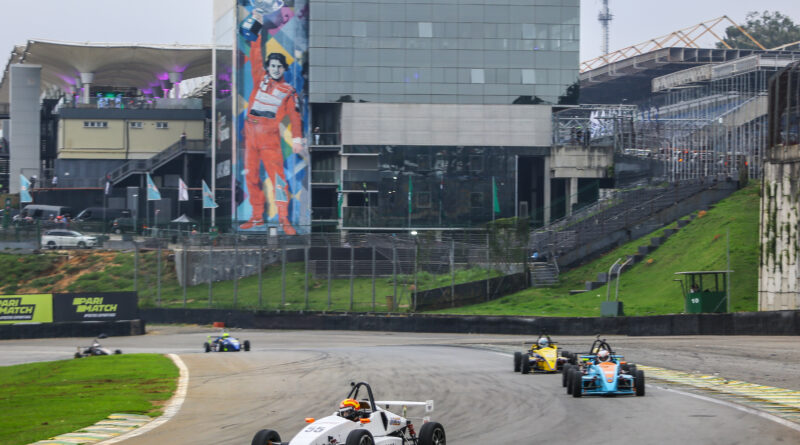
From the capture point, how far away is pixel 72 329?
5478 centimetres

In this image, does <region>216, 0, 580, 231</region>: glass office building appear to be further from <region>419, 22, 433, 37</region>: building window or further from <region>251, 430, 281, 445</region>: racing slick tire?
<region>251, 430, 281, 445</region>: racing slick tire

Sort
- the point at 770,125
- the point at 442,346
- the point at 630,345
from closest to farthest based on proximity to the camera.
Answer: the point at 630,345, the point at 442,346, the point at 770,125

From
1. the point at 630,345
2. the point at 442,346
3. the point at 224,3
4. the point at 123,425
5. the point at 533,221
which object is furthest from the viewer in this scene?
the point at 224,3

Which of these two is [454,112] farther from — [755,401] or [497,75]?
[755,401]

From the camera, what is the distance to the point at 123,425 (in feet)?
63.4

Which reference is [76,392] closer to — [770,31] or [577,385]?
[577,385]

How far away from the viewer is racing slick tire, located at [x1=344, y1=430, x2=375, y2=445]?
1407cm

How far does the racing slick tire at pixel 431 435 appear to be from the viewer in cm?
1513

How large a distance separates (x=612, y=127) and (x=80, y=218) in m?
50.8

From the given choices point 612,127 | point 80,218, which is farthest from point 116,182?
point 612,127

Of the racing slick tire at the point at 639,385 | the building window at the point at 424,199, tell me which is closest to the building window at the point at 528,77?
the building window at the point at 424,199

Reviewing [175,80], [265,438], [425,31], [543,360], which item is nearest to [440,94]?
[425,31]

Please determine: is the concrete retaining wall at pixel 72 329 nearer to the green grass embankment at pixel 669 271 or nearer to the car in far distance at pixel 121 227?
the green grass embankment at pixel 669 271

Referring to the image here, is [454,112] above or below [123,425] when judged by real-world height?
above
